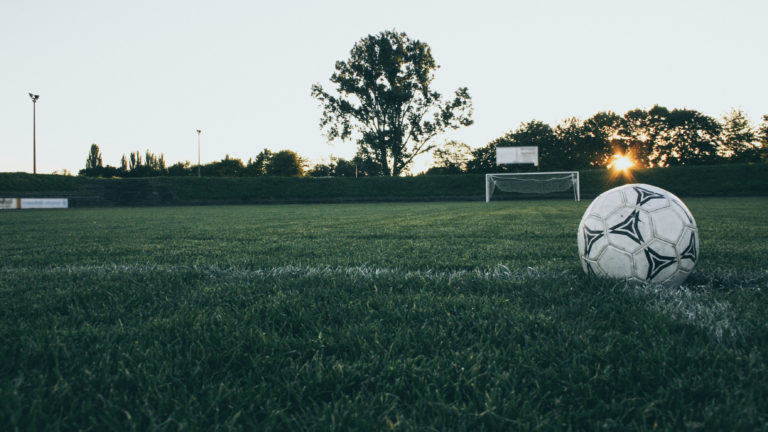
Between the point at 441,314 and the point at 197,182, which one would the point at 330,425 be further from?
the point at 197,182

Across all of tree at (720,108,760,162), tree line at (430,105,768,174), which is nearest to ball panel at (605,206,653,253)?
tree line at (430,105,768,174)

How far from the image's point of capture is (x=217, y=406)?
3.38 ft

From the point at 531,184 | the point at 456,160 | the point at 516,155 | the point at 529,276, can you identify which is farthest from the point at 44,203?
the point at 456,160

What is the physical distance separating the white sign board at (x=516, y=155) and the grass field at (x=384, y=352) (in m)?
25.0

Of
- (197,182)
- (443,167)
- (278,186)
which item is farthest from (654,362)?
(443,167)

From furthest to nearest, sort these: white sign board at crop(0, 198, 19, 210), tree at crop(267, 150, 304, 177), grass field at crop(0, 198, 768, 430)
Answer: tree at crop(267, 150, 304, 177) → white sign board at crop(0, 198, 19, 210) → grass field at crop(0, 198, 768, 430)

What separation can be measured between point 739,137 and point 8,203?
207 feet

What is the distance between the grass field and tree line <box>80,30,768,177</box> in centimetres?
3125

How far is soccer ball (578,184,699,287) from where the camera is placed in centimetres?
209

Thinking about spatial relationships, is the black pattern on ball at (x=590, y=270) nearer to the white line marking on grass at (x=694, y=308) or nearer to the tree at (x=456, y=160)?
the white line marking on grass at (x=694, y=308)

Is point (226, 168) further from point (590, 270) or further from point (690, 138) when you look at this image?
point (590, 270)

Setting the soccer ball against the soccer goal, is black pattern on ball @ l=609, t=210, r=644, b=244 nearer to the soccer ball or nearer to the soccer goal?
the soccer ball

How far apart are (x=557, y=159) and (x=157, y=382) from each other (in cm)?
5101

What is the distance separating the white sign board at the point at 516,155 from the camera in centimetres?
2622
